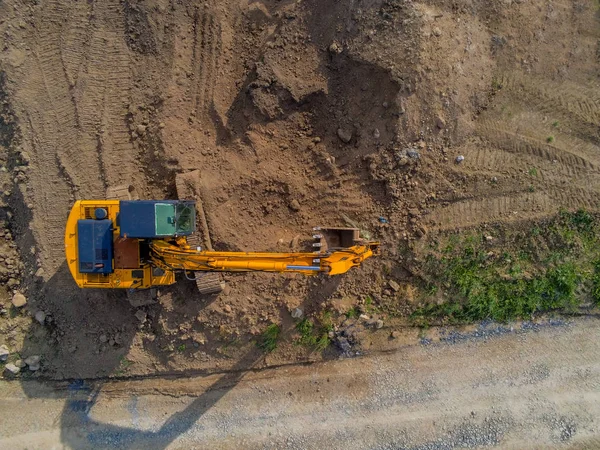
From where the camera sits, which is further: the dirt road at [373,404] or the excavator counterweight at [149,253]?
the dirt road at [373,404]

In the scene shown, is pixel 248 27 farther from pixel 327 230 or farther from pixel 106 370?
pixel 106 370

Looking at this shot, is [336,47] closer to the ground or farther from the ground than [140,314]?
farther from the ground

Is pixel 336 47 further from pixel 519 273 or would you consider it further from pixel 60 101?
pixel 519 273

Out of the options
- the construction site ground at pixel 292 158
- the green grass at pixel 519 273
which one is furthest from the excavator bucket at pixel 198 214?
the green grass at pixel 519 273

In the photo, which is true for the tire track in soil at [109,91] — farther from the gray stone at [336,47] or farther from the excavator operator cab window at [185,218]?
the gray stone at [336,47]

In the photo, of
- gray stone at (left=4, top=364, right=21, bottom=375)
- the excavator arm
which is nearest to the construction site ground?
gray stone at (left=4, top=364, right=21, bottom=375)

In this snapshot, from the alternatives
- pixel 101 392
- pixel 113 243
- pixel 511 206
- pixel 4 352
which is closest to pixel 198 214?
pixel 113 243

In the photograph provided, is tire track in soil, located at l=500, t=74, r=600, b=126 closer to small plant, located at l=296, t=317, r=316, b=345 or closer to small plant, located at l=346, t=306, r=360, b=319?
small plant, located at l=346, t=306, r=360, b=319
